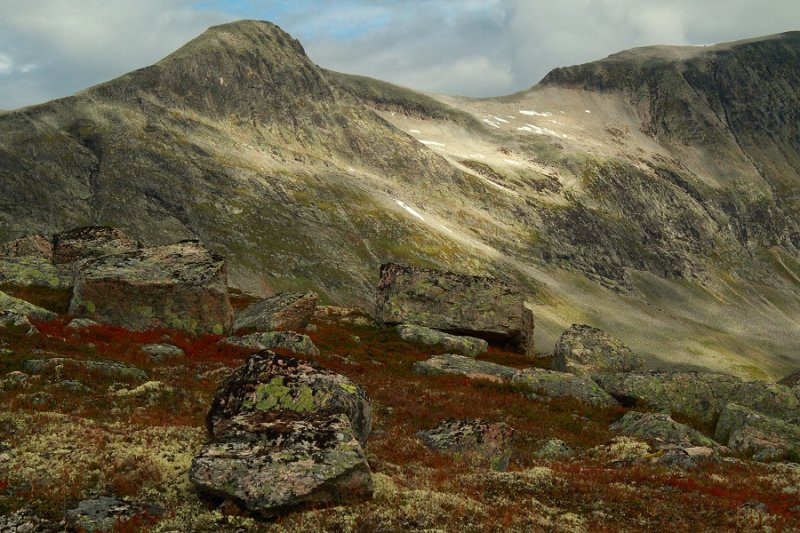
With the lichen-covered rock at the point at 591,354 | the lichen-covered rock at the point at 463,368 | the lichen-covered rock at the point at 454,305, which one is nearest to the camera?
the lichen-covered rock at the point at 463,368

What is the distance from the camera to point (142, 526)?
40.9ft

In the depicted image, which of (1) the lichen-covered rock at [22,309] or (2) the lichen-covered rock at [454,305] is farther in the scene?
(2) the lichen-covered rock at [454,305]

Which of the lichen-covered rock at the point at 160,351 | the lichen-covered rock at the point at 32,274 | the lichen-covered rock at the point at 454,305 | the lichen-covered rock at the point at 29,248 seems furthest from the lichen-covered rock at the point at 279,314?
the lichen-covered rock at the point at 29,248

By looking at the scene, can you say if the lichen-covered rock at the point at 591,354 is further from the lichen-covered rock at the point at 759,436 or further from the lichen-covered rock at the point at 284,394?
the lichen-covered rock at the point at 284,394

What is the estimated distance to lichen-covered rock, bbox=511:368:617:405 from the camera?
34.2 m

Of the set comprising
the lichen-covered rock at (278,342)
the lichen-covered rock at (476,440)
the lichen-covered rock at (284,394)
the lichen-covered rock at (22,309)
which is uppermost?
the lichen-covered rock at (22,309)

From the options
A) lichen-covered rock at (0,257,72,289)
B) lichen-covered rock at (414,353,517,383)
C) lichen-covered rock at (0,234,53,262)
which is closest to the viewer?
lichen-covered rock at (414,353,517,383)

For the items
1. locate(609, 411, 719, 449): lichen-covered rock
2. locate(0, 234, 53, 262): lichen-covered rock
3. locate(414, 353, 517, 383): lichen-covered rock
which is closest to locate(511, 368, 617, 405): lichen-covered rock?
locate(414, 353, 517, 383): lichen-covered rock

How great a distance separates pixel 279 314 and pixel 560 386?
20.0 m

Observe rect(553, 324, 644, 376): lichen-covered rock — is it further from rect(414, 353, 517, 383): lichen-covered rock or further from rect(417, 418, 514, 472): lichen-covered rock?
rect(417, 418, 514, 472): lichen-covered rock

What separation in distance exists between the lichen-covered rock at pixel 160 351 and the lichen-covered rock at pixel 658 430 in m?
20.8

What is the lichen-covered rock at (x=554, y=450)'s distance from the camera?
23125mm

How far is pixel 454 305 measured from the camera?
173 feet

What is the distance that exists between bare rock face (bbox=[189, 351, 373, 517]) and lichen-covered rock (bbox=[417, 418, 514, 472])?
12.0ft
